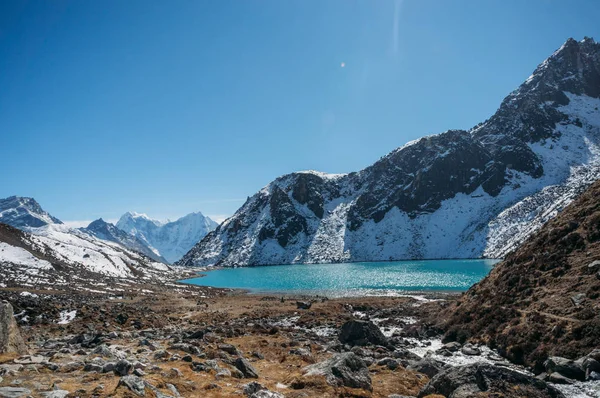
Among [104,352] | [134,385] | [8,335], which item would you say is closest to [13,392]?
[134,385]

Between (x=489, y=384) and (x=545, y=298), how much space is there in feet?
57.8

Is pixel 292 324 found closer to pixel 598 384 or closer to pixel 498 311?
pixel 498 311

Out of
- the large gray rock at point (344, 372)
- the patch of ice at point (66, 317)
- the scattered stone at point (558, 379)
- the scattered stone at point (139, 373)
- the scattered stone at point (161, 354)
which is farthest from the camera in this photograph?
the patch of ice at point (66, 317)

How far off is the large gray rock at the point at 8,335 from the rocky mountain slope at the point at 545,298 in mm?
28899

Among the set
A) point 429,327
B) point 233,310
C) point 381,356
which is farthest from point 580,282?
point 233,310

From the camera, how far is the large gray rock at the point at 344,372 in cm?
1543

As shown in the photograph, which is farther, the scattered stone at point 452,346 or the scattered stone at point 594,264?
the scattered stone at point 452,346

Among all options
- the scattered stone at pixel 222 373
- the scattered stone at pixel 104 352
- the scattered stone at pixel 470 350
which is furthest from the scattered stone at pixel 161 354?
the scattered stone at pixel 470 350

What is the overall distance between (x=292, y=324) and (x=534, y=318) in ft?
83.8

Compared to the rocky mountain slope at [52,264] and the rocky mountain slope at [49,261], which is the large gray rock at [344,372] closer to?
the rocky mountain slope at [52,264]

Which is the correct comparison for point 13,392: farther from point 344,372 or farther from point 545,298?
point 545,298

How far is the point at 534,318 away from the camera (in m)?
24.5

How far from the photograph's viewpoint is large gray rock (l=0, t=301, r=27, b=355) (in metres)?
16.3

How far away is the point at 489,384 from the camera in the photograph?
1280 centimetres
